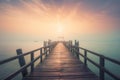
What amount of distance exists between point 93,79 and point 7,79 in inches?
144

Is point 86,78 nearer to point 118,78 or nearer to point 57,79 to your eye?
point 57,79

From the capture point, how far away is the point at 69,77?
21.9ft

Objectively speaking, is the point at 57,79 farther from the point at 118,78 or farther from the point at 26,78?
the point at 118,78

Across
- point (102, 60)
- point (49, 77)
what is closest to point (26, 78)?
point (49, 77)

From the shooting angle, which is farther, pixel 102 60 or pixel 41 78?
pixel 41 78

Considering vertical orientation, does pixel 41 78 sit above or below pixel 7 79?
below

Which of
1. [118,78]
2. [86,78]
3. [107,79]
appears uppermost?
[118,78]

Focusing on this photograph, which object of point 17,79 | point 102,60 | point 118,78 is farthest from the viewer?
point 17,79

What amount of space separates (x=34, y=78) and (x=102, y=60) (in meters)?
3.05

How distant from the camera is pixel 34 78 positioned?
21.4ft

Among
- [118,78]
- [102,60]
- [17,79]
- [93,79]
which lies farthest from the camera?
[17,79]

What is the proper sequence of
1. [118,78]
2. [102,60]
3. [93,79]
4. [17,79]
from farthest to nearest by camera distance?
1. [17,79]
2. [93,79]
3. [102,60]
4. [118,78]

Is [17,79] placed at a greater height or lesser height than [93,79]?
lesser

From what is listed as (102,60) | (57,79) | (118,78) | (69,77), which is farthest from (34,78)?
(118,78)
